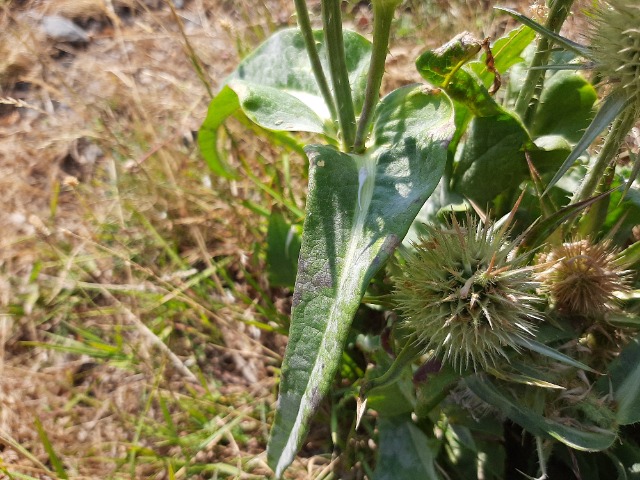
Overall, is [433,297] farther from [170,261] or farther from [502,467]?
[170,261]

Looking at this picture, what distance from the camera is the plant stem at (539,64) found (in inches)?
56.7

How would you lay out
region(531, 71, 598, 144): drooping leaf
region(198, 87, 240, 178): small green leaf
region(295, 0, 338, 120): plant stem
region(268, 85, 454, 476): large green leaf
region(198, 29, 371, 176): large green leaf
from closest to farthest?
region(268, 85, 454, 476): large green leaf
region(295, 0, 338, 120): plant stem
region(198, 29, 371, 176): large green leaf
region(531, 71, 598, 144): drooping leaf
region(198, 87, 240, 178): small green leaf

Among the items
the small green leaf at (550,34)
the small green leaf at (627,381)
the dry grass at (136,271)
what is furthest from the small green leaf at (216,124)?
the small green leaf at (627,381)

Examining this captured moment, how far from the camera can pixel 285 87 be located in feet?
6.66

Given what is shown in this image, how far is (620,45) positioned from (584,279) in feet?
2.03

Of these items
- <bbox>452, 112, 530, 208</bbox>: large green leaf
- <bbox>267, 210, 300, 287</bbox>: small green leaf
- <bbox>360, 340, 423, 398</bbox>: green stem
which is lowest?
<bbox>267, 210, 300, 287</bbox>: small green leaf

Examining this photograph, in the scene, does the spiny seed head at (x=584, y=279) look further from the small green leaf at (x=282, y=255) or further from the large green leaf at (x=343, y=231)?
the small green leaf at (x=282, y=255)

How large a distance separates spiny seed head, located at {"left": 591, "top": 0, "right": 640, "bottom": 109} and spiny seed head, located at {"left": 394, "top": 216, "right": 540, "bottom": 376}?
424 mm

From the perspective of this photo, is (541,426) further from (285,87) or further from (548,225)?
(285,87)

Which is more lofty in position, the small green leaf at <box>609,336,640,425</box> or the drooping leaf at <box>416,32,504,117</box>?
the drooping leaf at <box>416,32,504,117</box>

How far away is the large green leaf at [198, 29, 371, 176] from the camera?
1.69m

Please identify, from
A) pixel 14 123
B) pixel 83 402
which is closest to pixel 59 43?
pixel 14 123

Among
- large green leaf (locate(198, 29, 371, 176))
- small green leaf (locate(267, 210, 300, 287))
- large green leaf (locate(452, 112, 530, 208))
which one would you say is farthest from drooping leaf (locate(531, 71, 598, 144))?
small green leaf (locate(267, 210, 300, 287))

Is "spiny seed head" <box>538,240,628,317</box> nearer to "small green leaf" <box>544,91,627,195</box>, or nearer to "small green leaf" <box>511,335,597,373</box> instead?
"small green leaf" <box>511,335,597,373</box>
